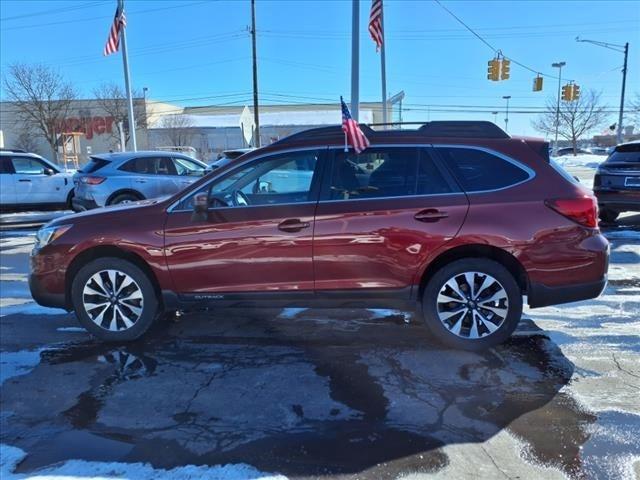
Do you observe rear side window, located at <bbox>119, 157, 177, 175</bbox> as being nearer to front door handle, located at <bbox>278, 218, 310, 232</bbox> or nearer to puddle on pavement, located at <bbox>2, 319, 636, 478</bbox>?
puddle on pavement, located at <bbox>2, 319, 636, 478</bbox>

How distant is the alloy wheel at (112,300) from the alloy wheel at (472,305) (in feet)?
8.50

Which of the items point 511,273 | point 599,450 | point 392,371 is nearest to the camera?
point 599,450

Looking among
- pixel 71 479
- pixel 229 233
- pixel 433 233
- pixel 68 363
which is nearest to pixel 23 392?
pixel 68 363

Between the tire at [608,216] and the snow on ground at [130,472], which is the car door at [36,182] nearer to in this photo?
the snow on ground at [130,472]

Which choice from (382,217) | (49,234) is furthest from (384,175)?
(49,234)

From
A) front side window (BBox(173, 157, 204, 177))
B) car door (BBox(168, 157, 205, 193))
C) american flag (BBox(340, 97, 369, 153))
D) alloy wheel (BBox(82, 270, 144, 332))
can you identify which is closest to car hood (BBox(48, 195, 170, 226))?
alloy wheel (BBox(82, 270, 144, 332))

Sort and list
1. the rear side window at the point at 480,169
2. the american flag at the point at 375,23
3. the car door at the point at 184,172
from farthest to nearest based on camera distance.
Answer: the american flag at the point at 375,23 < the car door at the point at 184,172 < the rear side window at the point at 480,169

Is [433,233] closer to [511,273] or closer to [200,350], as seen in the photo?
[511,273]

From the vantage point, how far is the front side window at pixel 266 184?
4.54m

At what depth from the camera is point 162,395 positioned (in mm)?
3828

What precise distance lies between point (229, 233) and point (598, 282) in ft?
9.89

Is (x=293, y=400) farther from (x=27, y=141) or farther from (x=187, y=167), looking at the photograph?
(x=27, y=141)

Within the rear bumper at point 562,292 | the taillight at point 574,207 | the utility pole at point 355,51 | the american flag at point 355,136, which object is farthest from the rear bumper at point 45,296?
the utility pole at point 355,51

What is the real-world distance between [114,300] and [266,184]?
5.47ft
